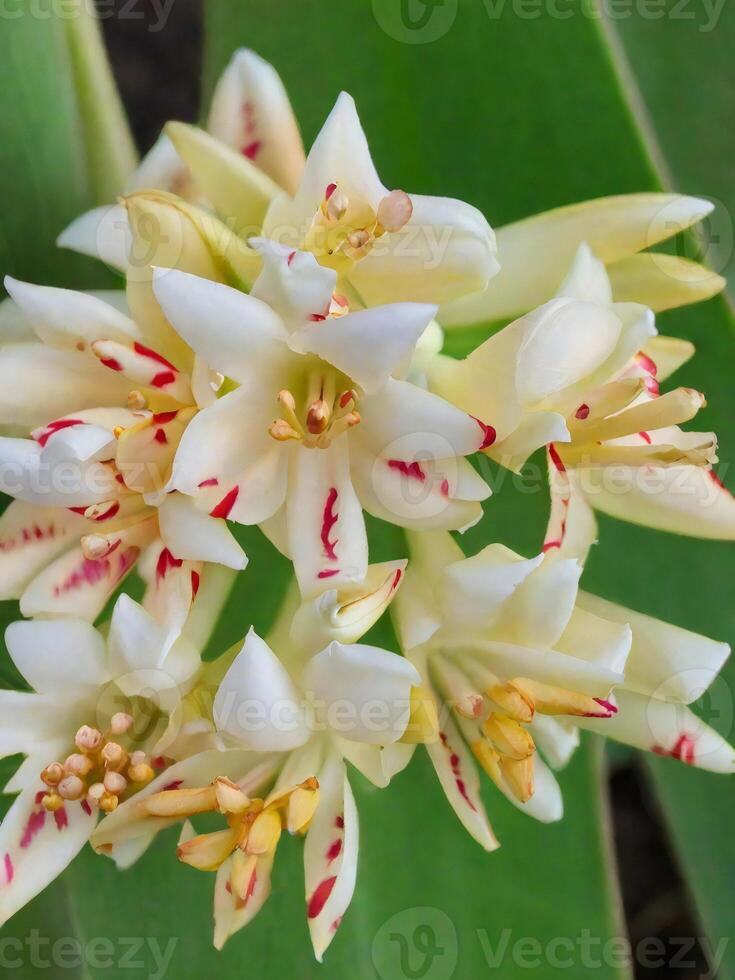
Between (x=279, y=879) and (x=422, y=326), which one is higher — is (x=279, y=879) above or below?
below

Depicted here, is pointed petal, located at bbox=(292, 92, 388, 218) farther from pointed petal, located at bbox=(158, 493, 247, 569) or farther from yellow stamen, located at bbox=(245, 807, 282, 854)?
Answer: yellow stamen, located at bbox=(245, 807, 282, 854)

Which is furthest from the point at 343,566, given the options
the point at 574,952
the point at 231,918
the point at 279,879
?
the point at 574,952

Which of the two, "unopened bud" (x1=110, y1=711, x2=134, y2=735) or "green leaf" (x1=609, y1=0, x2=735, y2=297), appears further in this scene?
"green leaf" (x1=609, y1=0, x2=735, y2=297)

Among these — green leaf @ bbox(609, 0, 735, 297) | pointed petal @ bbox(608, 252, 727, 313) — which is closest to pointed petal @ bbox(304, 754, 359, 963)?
pointed petal @ bbox(608, 252, 727, 313)

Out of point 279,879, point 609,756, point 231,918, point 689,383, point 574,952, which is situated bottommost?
point 609,756

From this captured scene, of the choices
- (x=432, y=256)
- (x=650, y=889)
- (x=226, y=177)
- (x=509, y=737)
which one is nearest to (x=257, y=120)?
(x=226, y=177)

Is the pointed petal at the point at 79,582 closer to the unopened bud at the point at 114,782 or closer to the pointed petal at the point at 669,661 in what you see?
the unopened bud at the point at 114,782

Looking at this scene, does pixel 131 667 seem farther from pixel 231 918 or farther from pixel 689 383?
pixel 689 383
